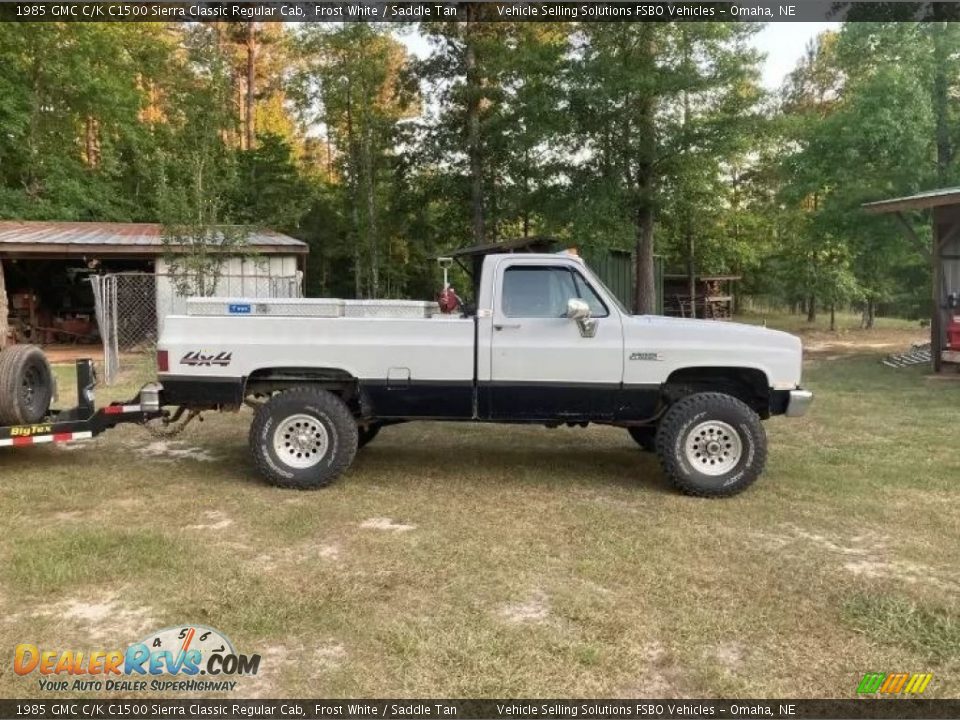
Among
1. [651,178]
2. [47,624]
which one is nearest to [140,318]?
[651,178]

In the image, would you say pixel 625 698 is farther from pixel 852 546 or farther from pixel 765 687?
pixel 852 546

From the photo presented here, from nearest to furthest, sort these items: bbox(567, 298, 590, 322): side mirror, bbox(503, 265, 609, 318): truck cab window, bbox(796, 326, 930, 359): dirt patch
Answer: bbox(567, 298, 590, 322): side mirror < bbox(503, 265, 609, 318): truck cab window < bbox(796, 326, 930, 359): dirt patch

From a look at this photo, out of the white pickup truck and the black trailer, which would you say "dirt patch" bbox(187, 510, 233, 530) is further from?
the black trailer

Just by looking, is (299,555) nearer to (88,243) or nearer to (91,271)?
(88,243)

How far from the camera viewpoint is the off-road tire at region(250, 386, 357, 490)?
622 centimetres

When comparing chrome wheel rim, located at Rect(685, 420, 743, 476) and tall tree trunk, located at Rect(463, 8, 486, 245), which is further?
tall tree trunk, located at Rect(463, 8, 486, 245)

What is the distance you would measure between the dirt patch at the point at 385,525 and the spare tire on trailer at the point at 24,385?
366cm

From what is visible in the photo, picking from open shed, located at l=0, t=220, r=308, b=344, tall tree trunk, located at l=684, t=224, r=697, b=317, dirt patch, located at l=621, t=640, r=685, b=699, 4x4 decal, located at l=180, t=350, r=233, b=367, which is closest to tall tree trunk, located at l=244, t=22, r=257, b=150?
open shed, located at l=0, t=220, r=308, b=344

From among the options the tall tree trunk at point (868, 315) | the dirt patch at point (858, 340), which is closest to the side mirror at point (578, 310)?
the dirt patch at point (858, 340)

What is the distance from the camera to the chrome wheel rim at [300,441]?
626 cm

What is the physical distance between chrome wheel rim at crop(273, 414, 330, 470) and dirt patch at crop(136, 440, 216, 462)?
1.52 meters

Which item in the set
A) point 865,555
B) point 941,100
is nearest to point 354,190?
point 941,100

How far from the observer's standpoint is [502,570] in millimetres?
4488

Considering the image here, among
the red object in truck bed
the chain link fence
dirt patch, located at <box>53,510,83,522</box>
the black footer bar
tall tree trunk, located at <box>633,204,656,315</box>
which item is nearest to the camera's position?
the black footer bar
